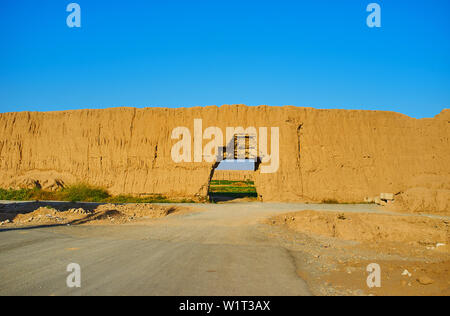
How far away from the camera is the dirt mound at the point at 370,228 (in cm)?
1179

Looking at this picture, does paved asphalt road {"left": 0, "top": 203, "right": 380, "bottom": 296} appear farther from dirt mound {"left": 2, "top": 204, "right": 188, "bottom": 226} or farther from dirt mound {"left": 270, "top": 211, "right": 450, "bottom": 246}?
dirt mound {"left": 270, "top": 211, "right": 450, "bottom": 246}

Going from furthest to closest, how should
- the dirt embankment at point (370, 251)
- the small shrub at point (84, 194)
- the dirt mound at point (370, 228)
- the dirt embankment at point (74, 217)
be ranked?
the small shrub at point (84, 194) < the dirt embankment at point (74, 217) < the dirt mound at point (370, 228) < the dirt embankment at point (370, 251)

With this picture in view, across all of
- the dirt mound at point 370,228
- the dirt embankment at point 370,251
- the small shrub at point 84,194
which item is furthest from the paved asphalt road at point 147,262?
the small shrub at point 84,194

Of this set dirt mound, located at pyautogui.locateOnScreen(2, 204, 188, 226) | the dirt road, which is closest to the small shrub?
dirt mound, located at pyautogui.locateOnScreen(2, 204, 188, 226)

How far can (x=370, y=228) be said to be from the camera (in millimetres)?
12648

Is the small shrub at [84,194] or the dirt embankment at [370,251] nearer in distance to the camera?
the dirt embankment at [370,251]

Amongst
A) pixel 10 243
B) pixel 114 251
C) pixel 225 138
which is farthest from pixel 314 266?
pixel 225 138

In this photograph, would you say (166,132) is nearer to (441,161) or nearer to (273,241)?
(273,241)

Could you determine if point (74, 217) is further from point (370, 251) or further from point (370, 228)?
point (370, 228)

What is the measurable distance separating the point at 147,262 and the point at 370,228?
9331mm

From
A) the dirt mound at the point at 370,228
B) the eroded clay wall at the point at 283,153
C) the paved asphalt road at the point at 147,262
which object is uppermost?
the eroded clay wall at the point at 283,153

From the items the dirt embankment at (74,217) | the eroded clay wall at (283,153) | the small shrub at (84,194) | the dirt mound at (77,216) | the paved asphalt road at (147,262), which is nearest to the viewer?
the paved asphalt road at (147,262)

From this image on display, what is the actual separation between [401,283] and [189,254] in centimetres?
404

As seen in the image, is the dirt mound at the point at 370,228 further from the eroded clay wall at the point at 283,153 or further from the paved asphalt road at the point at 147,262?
the eroded clay wall at the point at 283,153
